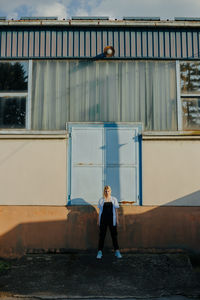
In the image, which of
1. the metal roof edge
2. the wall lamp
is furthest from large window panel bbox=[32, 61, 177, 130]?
the metal roof edge

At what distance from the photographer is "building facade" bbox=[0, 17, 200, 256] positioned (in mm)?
7652

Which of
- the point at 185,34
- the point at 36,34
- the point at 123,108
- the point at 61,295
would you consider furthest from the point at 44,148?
the point at 185,34

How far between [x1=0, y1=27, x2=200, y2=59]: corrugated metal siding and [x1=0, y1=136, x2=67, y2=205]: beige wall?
93.9 inches

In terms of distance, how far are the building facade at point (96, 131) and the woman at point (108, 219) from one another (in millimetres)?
491

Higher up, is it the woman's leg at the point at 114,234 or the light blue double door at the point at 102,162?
the light blue double door at the point at 102,162

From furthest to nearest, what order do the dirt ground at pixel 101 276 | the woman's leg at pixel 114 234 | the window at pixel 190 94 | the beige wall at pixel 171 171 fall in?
the window at pixel 190 94 < the beige wall at pixel 171 171 < the woman's leg at pixel 114 234 < the dirt ground at pixel 101 276

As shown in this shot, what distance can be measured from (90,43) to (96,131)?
236 centimetres

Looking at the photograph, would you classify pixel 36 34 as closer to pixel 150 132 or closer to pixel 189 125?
pixel 150 132

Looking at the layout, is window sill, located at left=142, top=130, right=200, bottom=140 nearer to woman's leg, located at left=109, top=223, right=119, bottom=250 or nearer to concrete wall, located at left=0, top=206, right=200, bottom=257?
concrete wall, located at left=0, top=206, right=200, bottom=257

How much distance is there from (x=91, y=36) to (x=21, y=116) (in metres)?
2.80

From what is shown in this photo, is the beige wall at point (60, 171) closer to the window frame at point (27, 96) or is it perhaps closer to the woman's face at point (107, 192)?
the window frame at point (27, 96)

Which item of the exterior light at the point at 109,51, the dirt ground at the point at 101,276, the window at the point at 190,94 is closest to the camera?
the dirt ground at the point at 101,276

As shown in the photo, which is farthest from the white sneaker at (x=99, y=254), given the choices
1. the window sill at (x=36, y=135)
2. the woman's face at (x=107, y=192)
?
the window sill at (x=36, y=135)

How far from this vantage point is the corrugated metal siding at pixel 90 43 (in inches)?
323
